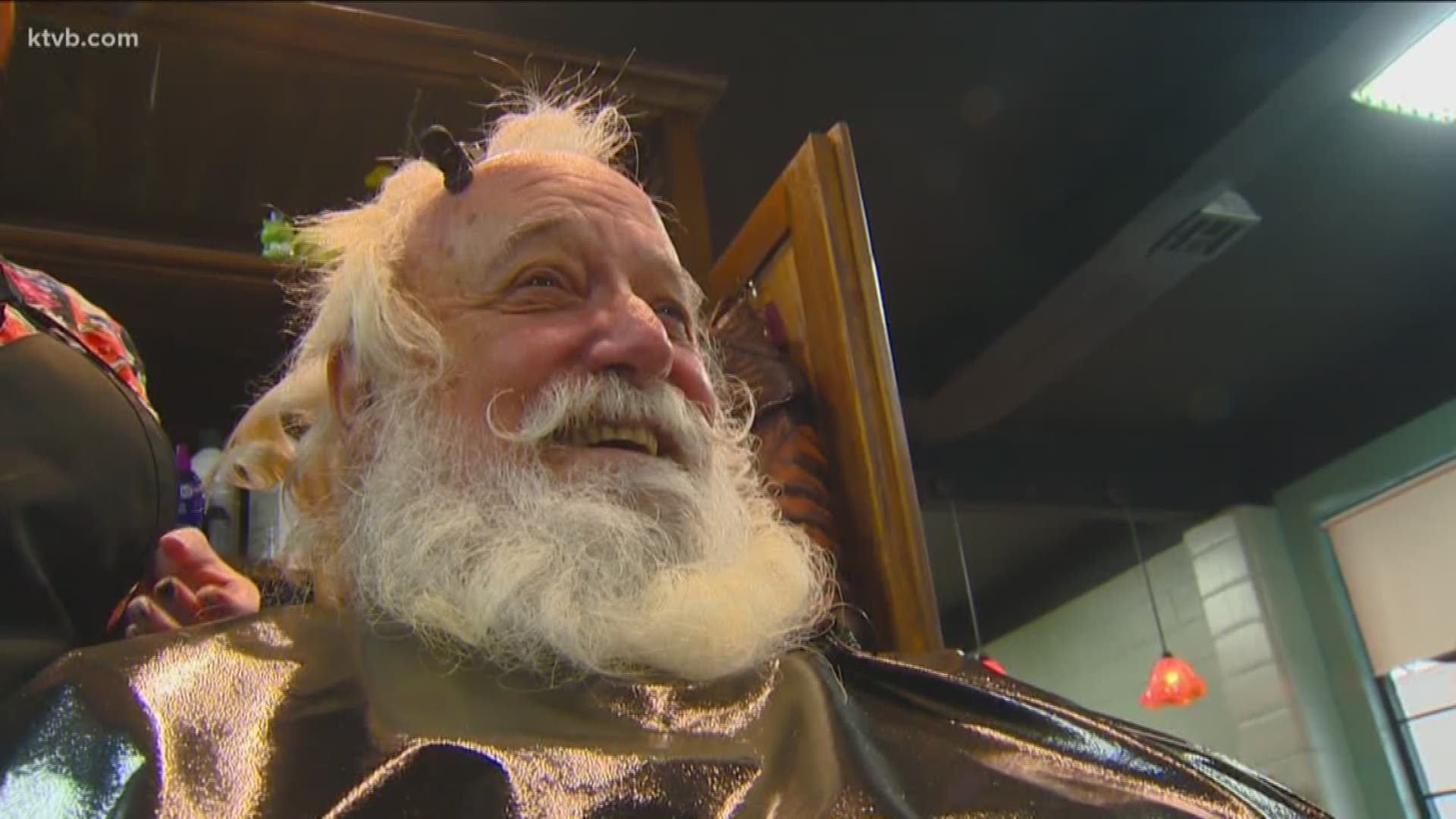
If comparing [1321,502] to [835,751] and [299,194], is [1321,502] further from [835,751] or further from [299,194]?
[299,194]

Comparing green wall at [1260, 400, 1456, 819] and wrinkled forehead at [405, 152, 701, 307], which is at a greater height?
wrinkled forehead at [405, 152, 701, 307]

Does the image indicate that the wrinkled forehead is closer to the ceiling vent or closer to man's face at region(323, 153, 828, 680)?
man's face at region(323, 153, 828, 680)

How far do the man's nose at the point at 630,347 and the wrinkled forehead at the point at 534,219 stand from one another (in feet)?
0.29

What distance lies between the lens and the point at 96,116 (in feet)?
5.77

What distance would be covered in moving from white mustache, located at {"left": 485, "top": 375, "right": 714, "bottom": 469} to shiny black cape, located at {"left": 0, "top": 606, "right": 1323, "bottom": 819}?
224 mm

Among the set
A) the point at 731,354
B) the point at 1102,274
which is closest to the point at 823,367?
the point at 731,354

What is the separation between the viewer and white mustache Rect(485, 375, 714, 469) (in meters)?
1.08

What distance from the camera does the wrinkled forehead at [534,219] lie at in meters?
1.20

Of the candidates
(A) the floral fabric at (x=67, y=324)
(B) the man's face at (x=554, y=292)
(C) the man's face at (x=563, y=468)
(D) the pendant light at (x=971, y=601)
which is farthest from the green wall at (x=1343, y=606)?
(D) the pendant light at (x=971, y=601)

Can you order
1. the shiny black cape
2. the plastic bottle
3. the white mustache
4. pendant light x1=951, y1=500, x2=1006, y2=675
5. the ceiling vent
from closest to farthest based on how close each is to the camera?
1. the shiny black cape
2. the white mustache
3. the plastic bottle
4. the ceiling vent
5. pendant light x1=951, y1=500, x2=1006, y2=675

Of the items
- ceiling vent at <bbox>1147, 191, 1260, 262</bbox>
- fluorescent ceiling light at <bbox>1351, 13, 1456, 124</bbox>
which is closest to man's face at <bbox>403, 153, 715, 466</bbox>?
fluorescent ceiling light at <bbox>1351, 13, 1456, 124</bbox>

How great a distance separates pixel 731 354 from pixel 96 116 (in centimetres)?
104

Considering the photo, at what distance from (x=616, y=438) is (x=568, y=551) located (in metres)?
0.14

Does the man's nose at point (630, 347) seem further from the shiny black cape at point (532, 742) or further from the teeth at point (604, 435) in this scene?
the shiny black cape at point (532, 742)
